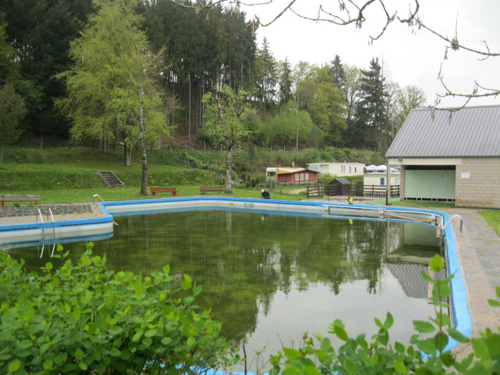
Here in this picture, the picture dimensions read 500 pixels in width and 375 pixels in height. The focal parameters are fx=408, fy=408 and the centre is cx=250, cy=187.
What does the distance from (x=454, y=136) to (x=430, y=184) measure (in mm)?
3099

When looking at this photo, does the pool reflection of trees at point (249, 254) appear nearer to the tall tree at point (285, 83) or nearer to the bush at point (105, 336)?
the bush at point (105, 336)

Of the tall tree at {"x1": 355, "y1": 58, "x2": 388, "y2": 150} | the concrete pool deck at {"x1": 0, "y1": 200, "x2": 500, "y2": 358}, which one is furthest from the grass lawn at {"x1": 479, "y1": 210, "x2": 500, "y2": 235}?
the tall tree at {"x1": 355, "y1": 58, "x2": 388, "y2": 150}

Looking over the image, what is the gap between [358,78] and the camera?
7062cm

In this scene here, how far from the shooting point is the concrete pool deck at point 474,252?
592 cm

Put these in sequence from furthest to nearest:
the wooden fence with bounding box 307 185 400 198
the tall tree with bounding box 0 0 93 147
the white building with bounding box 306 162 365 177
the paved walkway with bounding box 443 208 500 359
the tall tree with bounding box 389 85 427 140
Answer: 1. the tall tree with bounding box 389 85 427 140
2. the white building with bounding box 306 162 365 177
3. the tall tree with bounding box 0 0 93 147
4. the wooden fence with bounding box 307 185 400 198
5. the paved walkway with bounding box 443 208 500 359

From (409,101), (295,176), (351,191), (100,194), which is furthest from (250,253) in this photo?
(409,101)

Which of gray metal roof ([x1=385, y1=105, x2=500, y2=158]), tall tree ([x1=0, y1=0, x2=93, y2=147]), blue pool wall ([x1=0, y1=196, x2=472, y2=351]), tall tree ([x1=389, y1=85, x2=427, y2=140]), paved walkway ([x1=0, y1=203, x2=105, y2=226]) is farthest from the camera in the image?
tall tree ([x1=389, y1=85, x2=427, y2=140])

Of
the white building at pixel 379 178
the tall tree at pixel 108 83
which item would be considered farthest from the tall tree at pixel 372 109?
the tall tree at pixel 108 83

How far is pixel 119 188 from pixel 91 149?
11059 millimetres

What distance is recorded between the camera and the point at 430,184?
24.7 meters

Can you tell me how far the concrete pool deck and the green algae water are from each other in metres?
0.88

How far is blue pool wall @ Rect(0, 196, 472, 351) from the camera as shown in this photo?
666cm

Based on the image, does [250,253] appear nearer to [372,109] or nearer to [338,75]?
[372,109]

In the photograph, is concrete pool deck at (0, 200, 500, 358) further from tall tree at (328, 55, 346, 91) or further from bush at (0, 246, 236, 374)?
tall tree at (328, 55, 346, 91)
